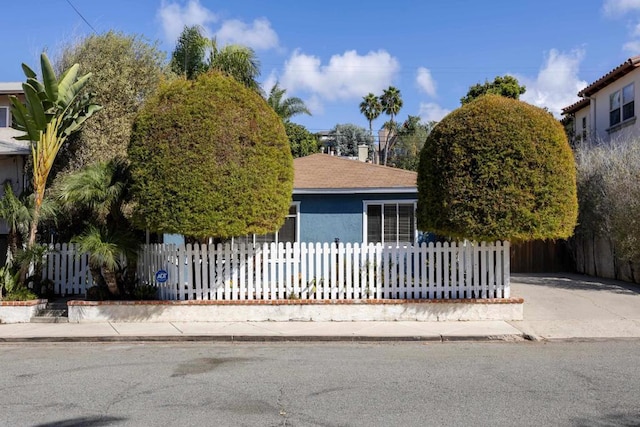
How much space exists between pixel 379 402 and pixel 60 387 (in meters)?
3.86

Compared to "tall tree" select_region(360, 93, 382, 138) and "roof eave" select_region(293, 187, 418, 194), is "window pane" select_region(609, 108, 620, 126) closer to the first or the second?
"roof eave" select_region(293, 187, 418, 194)

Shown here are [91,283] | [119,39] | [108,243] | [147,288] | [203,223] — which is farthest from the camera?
[119,39]

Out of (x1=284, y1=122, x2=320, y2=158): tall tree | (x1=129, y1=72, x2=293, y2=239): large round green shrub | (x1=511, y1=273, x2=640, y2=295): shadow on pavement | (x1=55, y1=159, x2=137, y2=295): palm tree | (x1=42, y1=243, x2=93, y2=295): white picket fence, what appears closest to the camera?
(x1=129, y1=72, x2=293, y2=239): large round green shrub

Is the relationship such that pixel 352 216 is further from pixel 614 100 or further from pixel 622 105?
pixel 614 100

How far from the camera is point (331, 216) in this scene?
1603 cm

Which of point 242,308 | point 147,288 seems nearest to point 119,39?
point 147,288

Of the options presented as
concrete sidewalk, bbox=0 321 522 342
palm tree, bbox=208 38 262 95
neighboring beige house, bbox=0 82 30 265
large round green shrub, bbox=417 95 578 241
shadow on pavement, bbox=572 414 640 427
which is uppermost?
palm tree, bbox=208 38 262 95

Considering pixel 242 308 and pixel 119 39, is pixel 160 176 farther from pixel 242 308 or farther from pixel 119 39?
pixel 119 39

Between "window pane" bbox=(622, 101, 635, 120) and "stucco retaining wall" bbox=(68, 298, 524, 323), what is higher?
"window pane" bbox=(622, 101, 635, 120)

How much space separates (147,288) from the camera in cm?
1184

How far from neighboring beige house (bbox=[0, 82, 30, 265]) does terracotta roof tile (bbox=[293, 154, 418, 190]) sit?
809 cm

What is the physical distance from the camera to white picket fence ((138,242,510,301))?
11414 millimetres

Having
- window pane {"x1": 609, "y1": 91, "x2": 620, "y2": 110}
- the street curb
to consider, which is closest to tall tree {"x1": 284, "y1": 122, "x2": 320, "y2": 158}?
window pane {"x1": 609, "y1": 91, "x2": 620, "y2": 110}

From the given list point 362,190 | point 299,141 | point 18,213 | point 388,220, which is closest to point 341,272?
point 362,190
